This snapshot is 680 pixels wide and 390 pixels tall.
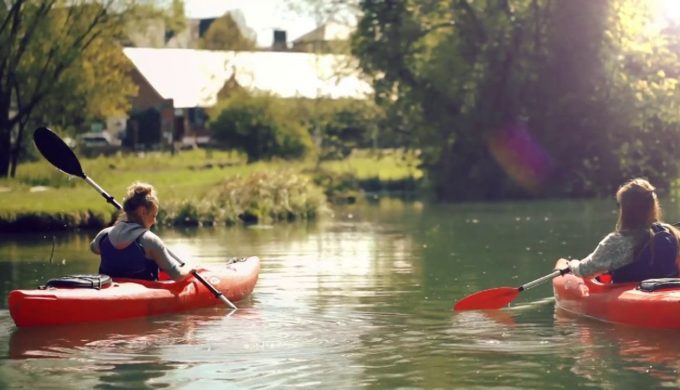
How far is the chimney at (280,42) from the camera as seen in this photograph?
2846 inches

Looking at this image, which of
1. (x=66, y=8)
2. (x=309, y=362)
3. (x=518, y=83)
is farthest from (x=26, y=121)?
(x=309, y=362)

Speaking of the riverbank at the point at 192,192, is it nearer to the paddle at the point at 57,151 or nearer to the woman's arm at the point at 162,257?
the paddle at the point at 57,151

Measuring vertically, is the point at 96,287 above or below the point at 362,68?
below

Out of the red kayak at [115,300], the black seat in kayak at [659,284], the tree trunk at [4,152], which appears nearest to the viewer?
the black seat in kayak at [659,284]

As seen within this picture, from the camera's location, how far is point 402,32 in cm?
3569

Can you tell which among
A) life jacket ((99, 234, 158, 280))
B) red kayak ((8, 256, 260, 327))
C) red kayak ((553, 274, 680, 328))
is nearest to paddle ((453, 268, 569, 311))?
red kayak ((553, 274, 680, 328))

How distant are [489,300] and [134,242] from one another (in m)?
3.20

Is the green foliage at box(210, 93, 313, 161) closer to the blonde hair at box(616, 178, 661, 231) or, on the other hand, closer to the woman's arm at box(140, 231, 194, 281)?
the woman's arm at box(140, 231, 194, 281)

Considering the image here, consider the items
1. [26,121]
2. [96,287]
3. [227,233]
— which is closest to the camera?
[96,287]

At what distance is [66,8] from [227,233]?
13512mm

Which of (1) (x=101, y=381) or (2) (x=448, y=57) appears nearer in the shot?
(1) (x=101, y=381)

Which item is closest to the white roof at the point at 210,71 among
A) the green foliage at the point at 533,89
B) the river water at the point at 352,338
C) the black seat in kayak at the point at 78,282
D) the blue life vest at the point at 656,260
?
the green foliage at the point at 533,89

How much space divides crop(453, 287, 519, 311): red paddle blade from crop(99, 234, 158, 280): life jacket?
280 centimetres

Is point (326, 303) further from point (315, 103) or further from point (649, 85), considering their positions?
point (315, 103)
